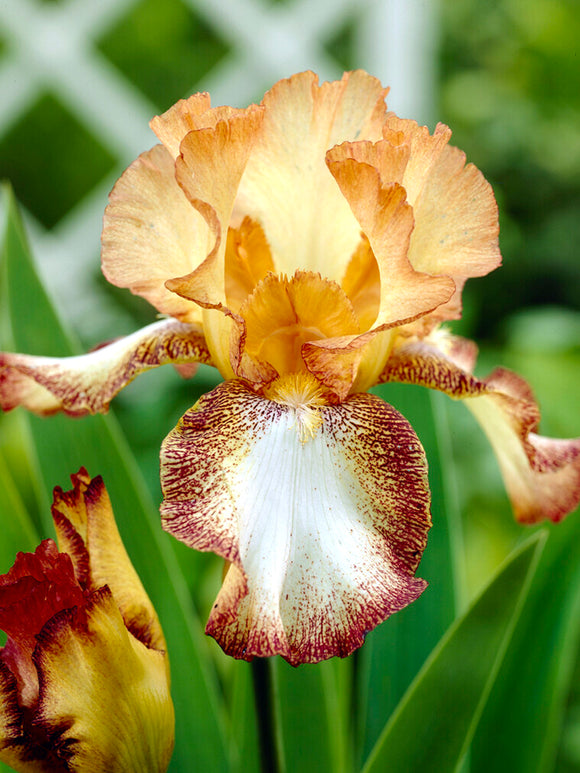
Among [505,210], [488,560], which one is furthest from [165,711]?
[505,210]

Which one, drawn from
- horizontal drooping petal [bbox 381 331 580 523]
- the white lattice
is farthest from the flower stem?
the white lattice

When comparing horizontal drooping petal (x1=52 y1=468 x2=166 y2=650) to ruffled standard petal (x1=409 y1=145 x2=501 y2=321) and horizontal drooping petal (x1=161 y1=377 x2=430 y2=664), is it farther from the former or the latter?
ruffled standard petal (x1=409 y1=145 x2=501 y2=321)

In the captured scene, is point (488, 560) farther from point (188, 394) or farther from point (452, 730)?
point (452, 730)

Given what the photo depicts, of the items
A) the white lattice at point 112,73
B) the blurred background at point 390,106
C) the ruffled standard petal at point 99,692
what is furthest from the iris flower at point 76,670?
the white lattice at point 112,73

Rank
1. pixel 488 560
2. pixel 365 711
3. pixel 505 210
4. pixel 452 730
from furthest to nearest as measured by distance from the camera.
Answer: pixel 505 210 → pixel 488 560 → pixel 365 711 → pixel 452 730

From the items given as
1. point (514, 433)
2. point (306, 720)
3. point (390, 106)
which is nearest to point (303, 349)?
point (514, 433)
